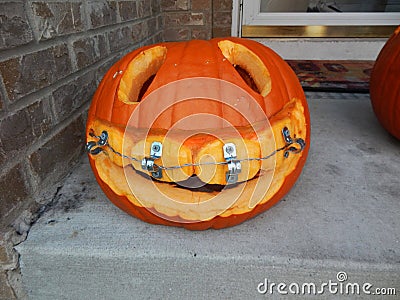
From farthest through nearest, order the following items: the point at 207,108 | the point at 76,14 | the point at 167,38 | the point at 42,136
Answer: the point at 167,38 < the point at 76,14 < the point at 42,136 < the point at 207,108

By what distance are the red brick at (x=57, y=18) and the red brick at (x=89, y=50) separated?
0.13 ft

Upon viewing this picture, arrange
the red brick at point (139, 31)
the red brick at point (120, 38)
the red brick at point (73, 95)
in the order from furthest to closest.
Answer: the red brick at point (139, 31) → the red brick at point (120, 38) → the red brick at point (73, 95)

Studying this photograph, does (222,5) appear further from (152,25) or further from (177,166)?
(177,166)

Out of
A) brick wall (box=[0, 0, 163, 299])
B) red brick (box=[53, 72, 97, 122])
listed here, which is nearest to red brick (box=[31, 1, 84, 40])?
brick wall (box=[0, 0, 163, 299])

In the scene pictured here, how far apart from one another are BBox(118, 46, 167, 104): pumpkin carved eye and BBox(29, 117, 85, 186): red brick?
0.80ft

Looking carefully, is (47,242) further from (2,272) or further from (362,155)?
(362,155)

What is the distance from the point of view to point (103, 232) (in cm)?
69

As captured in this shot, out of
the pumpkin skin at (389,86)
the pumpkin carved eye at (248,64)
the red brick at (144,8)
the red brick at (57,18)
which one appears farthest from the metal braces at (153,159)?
the red brick at (144,8)

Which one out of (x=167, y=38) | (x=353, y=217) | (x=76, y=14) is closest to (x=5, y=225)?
(x=76, y=14)

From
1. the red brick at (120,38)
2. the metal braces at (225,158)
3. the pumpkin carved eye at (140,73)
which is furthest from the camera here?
the red brick at (120,38)

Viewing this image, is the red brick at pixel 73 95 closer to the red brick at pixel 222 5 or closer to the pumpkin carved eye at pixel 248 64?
the pumpkin carved eye at pixel 248 64

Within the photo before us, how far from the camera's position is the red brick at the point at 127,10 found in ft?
4.01

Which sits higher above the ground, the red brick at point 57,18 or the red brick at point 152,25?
the red brick at point 57,18

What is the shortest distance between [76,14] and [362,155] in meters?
0.91
